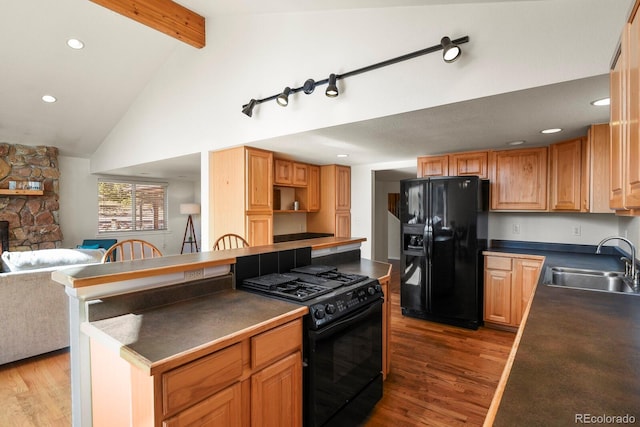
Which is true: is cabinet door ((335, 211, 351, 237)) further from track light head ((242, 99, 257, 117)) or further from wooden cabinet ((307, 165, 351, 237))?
track light head ((242, 99, 257, 117))

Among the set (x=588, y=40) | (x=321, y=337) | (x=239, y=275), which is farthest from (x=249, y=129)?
(x=588, y=40)

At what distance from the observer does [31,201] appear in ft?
17.6

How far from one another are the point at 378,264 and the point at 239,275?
132 cm

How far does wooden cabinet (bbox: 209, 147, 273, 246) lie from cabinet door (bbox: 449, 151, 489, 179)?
7.28 feet

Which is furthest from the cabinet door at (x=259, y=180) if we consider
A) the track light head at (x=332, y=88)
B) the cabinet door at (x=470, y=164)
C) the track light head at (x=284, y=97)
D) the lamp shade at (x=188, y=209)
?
the lamp shade at (x=188, y=209)

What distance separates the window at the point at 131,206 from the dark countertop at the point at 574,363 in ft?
23.9

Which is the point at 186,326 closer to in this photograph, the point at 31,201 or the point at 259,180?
the point at 259,180

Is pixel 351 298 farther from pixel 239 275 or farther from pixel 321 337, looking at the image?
pixel 239 275

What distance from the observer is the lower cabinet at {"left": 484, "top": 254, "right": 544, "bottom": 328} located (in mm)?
3270

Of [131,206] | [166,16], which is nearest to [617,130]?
[166,16]

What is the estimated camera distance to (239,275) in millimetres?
1962

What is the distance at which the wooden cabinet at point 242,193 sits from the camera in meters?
3.59

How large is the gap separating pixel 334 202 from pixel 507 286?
2.53 metres

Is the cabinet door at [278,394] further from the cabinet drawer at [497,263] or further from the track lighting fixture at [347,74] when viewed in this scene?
the cabinet drawer at [497,263]
